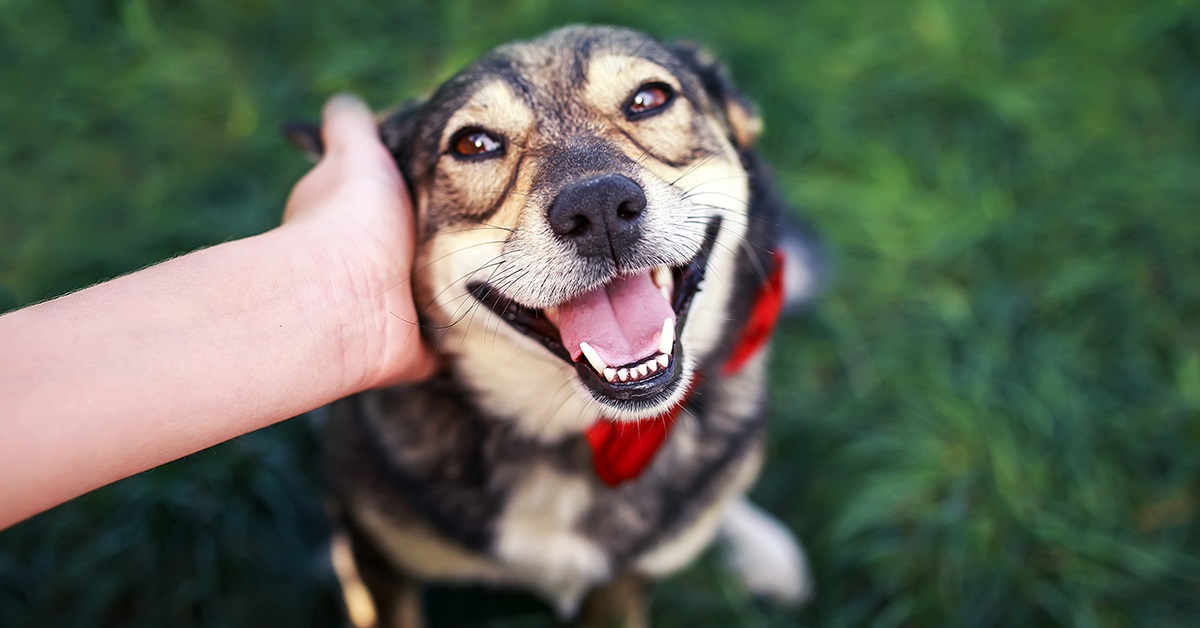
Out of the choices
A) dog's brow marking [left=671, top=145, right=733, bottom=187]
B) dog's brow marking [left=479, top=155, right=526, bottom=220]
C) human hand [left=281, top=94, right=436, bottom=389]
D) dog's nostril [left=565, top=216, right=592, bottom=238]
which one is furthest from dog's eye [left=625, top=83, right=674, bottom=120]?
human hand [left=281, top=94, right=436, bottom=389]

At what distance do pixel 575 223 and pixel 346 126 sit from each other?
2.92 ft

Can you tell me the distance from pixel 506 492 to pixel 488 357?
1.44 ft

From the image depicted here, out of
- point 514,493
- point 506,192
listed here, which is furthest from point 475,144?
point 514,493

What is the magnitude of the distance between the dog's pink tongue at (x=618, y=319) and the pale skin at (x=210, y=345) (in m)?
0.42

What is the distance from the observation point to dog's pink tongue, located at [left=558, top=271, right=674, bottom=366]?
6.75ft

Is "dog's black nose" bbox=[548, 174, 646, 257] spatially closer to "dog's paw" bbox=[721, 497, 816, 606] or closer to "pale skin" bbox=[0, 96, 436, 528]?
"pale skin" bbox=[0, 96, 436, 528]

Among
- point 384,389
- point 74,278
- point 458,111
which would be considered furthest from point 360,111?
point 74,278

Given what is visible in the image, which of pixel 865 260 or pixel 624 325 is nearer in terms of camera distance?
pixel 624 325

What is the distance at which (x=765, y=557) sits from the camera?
3.19 m

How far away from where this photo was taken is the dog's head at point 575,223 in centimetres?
204

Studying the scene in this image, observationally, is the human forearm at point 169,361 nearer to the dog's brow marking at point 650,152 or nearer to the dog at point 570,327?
the dog at point 570,327

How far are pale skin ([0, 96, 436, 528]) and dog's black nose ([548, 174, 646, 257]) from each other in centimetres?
49

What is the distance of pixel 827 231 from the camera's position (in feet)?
13.7

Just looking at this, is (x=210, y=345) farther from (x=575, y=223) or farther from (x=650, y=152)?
(x=650, y=152)
